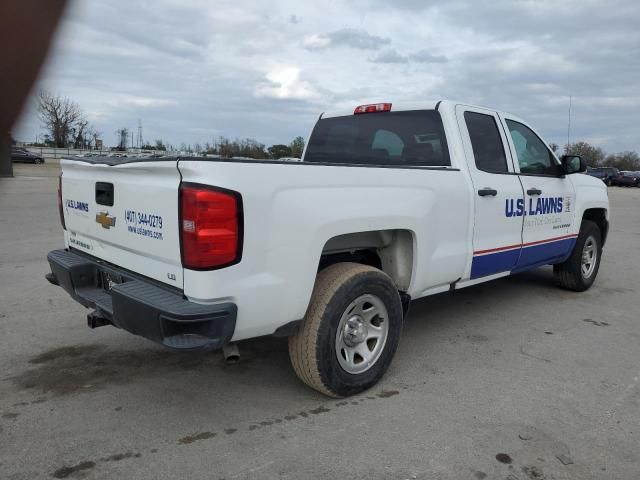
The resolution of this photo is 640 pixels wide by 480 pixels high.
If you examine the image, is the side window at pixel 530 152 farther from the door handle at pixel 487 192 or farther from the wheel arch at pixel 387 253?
the wheel arch at pixel 387 253

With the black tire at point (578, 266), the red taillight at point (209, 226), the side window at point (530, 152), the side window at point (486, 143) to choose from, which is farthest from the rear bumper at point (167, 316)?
the black tire at point (578, 266)

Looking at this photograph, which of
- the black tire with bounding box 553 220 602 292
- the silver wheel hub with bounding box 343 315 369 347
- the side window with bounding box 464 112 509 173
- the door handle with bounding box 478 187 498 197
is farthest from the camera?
the black tire with bounding box 553 220 602 292

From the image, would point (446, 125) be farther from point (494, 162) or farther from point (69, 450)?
point (69, 450)

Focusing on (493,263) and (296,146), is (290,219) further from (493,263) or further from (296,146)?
(296,146)

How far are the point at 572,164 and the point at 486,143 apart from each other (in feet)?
4.50

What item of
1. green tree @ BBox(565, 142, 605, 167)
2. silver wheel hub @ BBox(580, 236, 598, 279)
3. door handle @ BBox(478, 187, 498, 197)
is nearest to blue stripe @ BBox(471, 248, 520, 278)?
door handle @ BBox(478, 187, 498, 197)

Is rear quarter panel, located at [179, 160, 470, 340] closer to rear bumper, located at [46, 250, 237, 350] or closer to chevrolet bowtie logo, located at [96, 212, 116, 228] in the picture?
rear bumper, located at [46, 250, 237, 350]

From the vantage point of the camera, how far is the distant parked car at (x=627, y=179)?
143 ft

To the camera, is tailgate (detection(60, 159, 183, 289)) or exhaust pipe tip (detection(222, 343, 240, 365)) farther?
exhaust pipe tip (detection(222, 343, 240, 365))

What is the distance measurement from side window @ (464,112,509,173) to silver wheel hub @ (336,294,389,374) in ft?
5.59

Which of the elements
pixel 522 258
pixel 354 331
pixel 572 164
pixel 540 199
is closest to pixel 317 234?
pixel 354 331

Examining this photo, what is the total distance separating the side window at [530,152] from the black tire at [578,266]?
1.09m

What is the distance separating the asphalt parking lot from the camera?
2.70 metres

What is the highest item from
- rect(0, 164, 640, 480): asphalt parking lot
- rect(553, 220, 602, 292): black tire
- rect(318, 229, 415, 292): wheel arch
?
rect(318, 229, 415, 292): wheel arch
